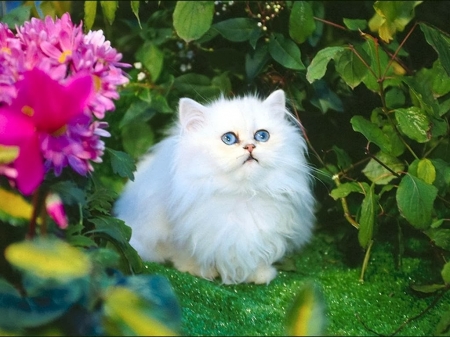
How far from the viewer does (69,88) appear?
0.92m

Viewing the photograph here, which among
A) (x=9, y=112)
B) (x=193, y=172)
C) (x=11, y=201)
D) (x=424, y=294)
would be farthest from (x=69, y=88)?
(x=424, y=294)

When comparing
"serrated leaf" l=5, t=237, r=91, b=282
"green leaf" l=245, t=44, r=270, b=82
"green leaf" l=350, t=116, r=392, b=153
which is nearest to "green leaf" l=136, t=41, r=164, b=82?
"green leaf" l=245, t=44, r=270, b=82

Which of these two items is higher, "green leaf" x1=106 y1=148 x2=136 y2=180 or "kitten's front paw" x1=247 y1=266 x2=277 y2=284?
"green leaf" x1=106 y1=148 x2=136 y2=180

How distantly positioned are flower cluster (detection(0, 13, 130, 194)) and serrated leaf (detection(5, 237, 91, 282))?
0.09 meters

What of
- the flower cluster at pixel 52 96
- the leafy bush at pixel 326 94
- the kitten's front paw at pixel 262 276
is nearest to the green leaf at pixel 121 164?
the leafy bush at pixel 326 94

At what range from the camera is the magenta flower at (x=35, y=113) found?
91 cm

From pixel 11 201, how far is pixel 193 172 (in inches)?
19.5

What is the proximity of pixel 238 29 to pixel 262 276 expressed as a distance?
2.03 ft

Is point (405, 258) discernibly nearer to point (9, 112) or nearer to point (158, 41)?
point (158, 41)

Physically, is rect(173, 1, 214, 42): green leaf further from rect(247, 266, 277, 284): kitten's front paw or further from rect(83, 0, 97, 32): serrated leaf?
rect(247, 266, 277, 284): kitten's front paw

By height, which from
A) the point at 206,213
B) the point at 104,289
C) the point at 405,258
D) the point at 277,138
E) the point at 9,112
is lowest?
the point at 405,258

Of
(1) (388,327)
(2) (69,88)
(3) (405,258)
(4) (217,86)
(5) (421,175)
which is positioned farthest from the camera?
(4) (217,86)

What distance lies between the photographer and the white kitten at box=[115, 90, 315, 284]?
140cm

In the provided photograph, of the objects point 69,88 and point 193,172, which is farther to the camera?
point 193,172
